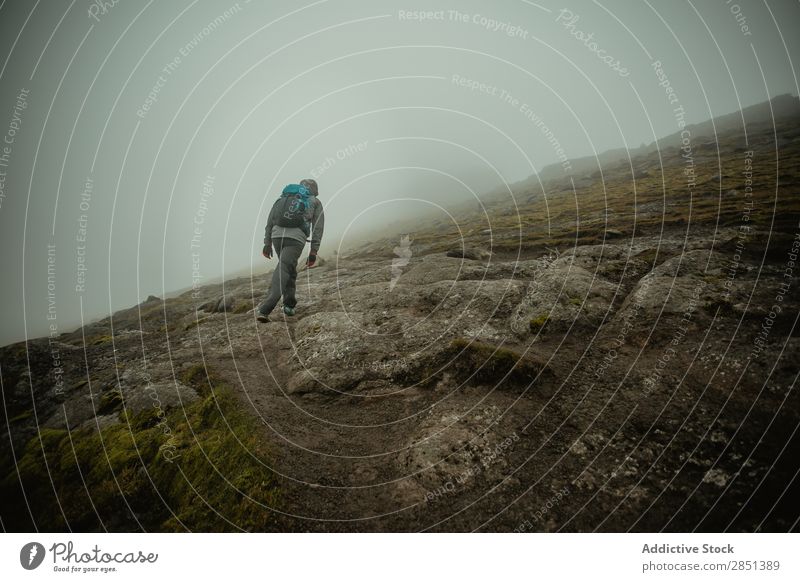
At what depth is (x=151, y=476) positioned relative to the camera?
6258 millimetres

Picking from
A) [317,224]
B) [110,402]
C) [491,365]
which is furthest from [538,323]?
[110,402]

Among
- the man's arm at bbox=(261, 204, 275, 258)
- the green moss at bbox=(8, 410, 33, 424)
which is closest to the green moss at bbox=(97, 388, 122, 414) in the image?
the green moss at bbox=(8, 410, 33, 424)

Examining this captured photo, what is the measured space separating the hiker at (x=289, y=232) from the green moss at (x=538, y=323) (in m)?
8.50

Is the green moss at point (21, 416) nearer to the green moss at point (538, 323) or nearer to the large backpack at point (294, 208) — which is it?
the large backpack at point (294, 208)

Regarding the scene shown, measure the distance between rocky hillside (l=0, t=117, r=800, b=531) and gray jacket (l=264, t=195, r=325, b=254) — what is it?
3.32 metres

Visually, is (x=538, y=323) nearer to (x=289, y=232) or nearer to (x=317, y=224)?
(x=317, y=224)

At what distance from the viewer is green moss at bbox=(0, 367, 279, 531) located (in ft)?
18.5

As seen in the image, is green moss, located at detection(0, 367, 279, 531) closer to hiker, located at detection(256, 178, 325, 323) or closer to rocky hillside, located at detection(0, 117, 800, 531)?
rocky hillside, located at detection(0, 117, 800, 531)

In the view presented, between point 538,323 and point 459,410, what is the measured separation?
190 inches

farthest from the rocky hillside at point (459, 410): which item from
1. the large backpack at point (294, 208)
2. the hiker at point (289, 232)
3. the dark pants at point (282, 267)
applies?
the large backpack at point (294, 208)

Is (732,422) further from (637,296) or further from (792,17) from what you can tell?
(792,17)

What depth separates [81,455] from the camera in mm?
6961
